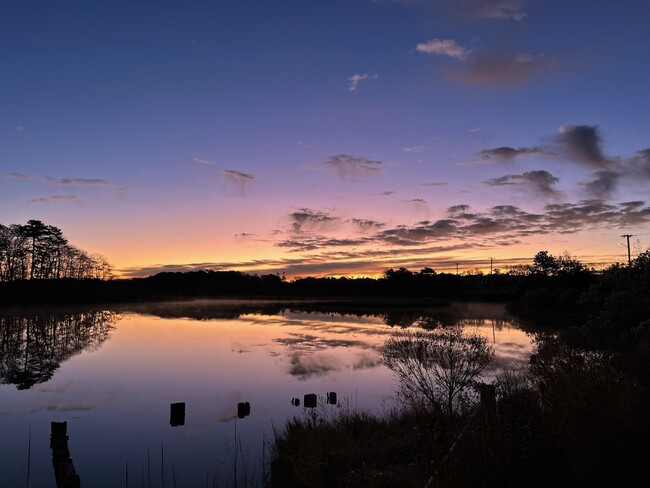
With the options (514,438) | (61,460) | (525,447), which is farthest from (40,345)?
(525,447)

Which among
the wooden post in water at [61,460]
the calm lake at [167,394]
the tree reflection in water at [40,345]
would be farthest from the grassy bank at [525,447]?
the tree reflection in water at [40,345]

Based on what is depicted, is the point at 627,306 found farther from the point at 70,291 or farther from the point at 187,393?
the point at 70,291

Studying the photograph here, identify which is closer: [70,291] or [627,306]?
[627,306]

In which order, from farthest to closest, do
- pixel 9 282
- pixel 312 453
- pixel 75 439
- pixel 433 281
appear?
pixel 433 281, pixel 9 282, pixel 75 439, pixel 312 453

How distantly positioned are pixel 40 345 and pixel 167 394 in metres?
17.8

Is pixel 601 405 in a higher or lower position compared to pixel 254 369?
higher

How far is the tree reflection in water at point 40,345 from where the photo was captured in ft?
70.7

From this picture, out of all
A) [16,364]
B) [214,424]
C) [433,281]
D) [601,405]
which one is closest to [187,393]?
[214,424]

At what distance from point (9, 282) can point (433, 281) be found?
3470 inches

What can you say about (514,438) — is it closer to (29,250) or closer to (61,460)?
(61,460)

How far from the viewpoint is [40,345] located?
31.2 meters

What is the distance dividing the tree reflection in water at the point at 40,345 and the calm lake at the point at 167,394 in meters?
0.08

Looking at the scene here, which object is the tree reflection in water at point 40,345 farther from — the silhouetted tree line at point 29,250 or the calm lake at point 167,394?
the silhouetted tree line at point 29,250

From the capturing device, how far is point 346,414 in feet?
45.4
